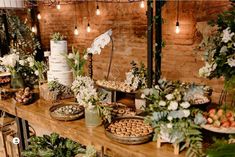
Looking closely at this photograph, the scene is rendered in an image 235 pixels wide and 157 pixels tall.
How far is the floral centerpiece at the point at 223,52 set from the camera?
5.12 feet

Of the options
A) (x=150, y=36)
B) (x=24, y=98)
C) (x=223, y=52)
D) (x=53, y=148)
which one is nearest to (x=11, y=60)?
(x=24, y=98)

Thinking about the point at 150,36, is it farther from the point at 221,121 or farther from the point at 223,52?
the point at 221,121

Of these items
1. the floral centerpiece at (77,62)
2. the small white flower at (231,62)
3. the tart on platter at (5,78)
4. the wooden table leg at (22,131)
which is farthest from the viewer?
the tart on platter at (5,78)

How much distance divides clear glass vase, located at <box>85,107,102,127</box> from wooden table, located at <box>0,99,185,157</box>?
1.5 inches

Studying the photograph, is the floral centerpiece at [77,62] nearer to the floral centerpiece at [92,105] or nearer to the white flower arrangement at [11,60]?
the floral centerpiece at [92,105]

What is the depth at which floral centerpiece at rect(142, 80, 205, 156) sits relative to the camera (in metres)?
1.43

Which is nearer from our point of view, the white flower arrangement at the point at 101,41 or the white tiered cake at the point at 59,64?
the white flower arrangement at the point at 101,41

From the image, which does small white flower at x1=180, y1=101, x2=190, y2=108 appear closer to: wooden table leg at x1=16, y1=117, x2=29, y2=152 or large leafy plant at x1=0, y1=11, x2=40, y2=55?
wooden table leg at x1=16, y1=117, x2=29, y2=152

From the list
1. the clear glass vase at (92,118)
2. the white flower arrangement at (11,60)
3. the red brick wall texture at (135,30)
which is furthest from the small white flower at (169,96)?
the red brick wall texture at (135,30)

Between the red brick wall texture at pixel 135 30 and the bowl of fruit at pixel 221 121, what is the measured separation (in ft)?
6.41

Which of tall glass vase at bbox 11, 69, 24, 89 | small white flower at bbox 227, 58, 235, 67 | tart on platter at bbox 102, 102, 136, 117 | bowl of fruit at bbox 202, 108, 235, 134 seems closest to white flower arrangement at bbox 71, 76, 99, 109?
tart on platter at bbox 102, 102, 136, 117

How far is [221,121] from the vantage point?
1537 mm

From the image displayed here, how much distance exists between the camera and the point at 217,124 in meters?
1.53

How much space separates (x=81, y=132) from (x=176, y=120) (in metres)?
0.75
